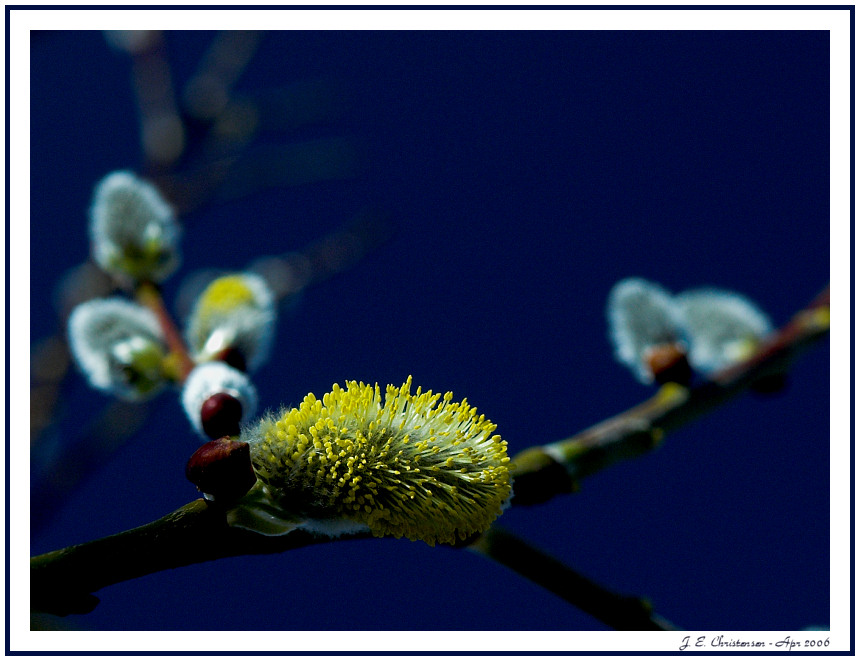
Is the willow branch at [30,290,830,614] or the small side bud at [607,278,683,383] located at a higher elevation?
the small side bud at [607,278,683,383]

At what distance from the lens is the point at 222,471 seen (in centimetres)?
74

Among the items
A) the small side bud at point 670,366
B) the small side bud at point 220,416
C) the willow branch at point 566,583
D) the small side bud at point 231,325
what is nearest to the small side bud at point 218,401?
the small side bud at point 220,416

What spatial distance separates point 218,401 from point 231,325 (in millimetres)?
272

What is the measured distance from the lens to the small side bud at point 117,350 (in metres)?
1.16

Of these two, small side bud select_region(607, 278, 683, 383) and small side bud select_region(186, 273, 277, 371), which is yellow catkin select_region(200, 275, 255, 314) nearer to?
A: small side bud select_region(186, 273, 277, 371)

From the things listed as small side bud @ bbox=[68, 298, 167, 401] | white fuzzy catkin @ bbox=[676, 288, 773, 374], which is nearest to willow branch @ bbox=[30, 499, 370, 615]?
small side bud @ bbox=[68, 298, 167, 401]

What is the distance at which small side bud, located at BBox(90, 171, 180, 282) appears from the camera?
1.31 metres

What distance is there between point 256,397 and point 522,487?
368 millimetres

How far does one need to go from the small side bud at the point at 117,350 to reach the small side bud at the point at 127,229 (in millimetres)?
130

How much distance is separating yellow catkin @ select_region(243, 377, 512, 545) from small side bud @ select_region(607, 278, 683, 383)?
0.69m

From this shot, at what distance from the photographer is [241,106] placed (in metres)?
2.63
